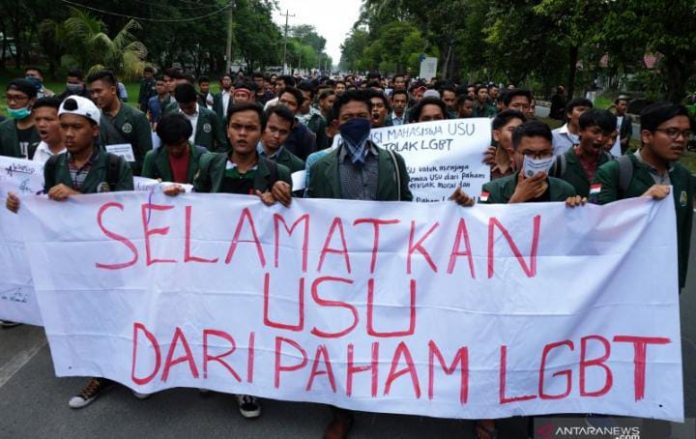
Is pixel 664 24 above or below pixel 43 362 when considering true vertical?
above

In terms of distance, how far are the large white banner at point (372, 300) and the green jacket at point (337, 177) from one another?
233 millimetres

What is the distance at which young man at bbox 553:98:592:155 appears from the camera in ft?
15.4

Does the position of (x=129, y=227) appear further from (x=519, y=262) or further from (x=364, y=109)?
(x=519, y=262)

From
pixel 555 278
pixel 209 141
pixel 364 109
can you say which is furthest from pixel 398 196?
pixel 209 141

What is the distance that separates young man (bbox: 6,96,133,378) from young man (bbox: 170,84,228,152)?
2569 millimetres

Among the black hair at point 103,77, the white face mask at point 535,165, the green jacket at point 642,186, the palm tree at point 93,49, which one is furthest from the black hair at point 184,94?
the palm tree at point 93,49

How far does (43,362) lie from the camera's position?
3.71 m

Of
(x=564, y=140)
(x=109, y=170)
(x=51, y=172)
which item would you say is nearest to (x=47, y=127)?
(x=51, y=172)

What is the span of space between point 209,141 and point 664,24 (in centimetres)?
1000

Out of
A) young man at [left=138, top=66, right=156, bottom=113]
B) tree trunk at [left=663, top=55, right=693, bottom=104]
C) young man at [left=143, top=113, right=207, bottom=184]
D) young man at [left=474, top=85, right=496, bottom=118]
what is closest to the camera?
young man at [left=143, top=113, right=207, bottom=184]

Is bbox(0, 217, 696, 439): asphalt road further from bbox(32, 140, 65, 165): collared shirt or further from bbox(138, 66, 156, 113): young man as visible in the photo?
bbox(138, 66, 156, 113): young man

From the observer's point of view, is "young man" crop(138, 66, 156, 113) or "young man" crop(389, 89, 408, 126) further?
"young man" crop(138, 66, 156, 113)

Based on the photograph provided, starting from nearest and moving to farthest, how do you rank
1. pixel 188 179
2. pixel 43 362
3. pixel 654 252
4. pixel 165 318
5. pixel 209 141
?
pixel 654 252
pixel 165 318
pixel 43 362
pixel 188 179
pixel 209 141

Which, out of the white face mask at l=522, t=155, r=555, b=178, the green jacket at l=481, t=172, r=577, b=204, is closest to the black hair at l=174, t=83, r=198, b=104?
the green jacket at l=481, t=172, r=577, b=204
